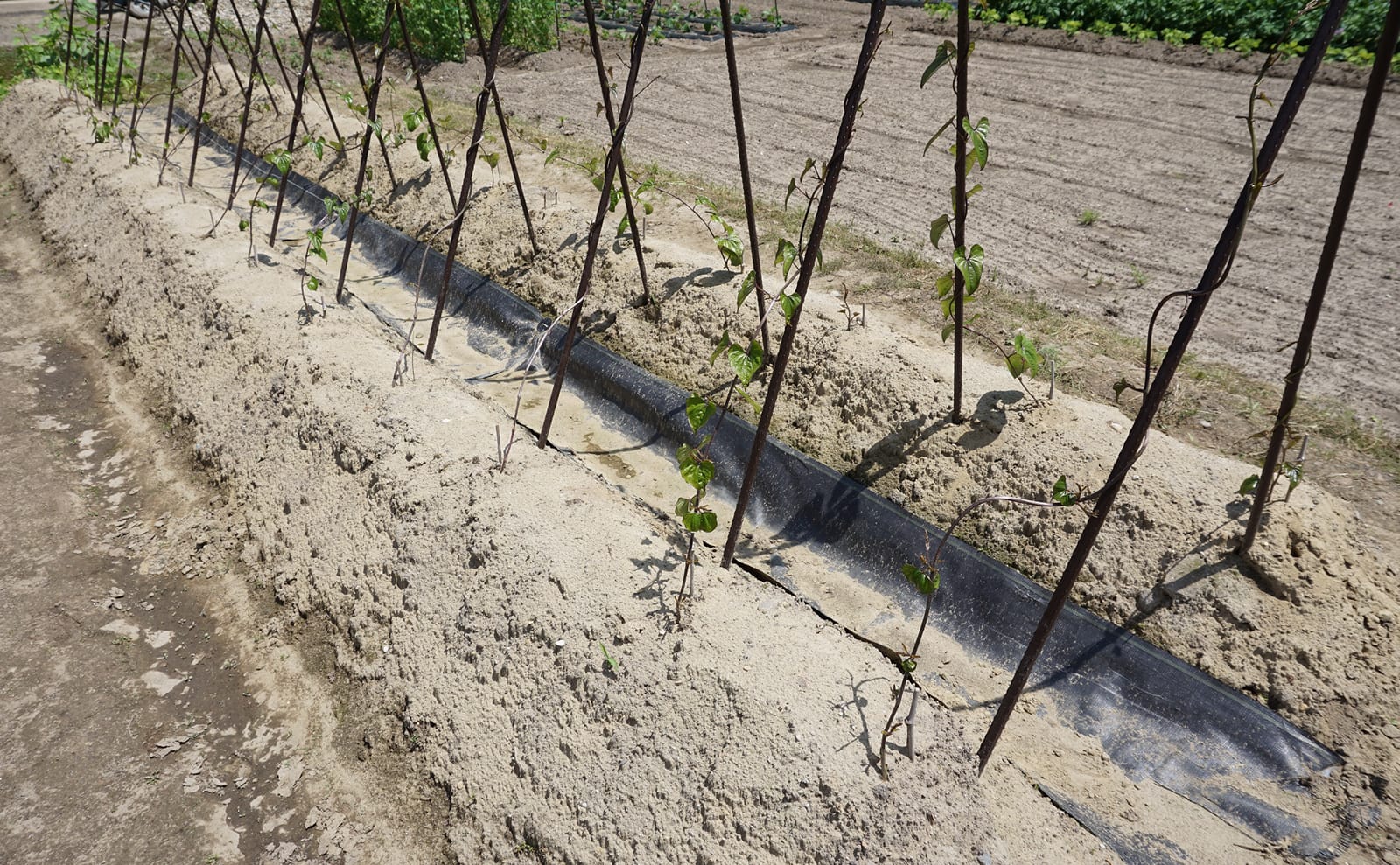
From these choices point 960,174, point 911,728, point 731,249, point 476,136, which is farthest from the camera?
point 731,249

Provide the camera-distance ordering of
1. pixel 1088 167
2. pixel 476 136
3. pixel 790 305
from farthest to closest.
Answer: pixel 1088 167, pixel 476 136, pixel 790 305

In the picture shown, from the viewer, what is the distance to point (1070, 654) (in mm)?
2803

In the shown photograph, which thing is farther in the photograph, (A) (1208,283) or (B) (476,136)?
(B) (476,136)

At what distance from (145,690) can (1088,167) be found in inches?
286

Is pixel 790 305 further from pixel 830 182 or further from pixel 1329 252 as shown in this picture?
pixel 1329 252

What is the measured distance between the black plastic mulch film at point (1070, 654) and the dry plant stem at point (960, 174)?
59 cm

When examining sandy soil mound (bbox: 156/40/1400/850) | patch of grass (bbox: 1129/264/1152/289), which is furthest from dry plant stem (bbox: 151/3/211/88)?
patch of grass (bbox: 1129/264/1152/289)

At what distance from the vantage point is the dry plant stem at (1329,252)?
187 cm

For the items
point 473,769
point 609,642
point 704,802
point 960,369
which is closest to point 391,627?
point 473,769

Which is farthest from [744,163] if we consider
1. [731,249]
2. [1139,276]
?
[1139,276]

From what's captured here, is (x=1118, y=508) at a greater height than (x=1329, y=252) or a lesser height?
lesser

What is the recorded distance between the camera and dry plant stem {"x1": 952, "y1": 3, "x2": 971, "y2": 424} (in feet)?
8.84

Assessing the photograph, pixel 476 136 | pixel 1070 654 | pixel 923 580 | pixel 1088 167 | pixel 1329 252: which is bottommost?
pixel 1070 654

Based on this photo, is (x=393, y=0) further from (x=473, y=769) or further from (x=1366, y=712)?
(x=1366, y=712)
